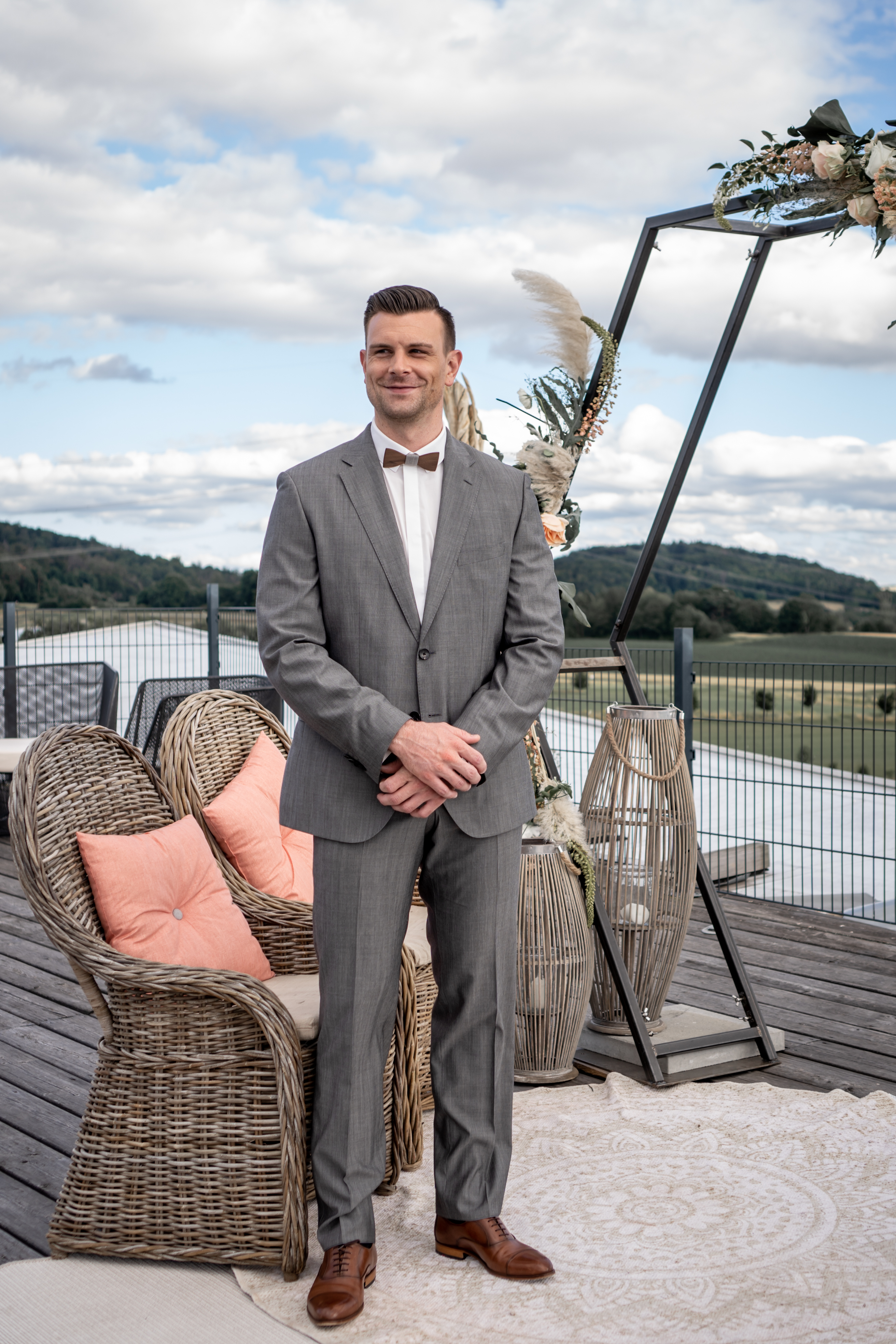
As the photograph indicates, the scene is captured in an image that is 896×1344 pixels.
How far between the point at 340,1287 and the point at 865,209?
7.88 ft

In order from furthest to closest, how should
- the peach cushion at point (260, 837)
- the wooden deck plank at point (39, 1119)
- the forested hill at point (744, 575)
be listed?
the forested hill at point (744, 575)
the peach cushion at point (260, 837)
the wooden deck plank at point (39, 1119)

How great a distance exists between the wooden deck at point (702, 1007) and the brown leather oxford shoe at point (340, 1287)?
2.10ft

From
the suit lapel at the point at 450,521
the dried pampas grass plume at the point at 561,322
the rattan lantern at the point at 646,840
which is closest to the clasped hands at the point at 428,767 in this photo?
the suit lapel at the point at 450,521

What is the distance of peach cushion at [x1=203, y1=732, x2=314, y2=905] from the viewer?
280cm

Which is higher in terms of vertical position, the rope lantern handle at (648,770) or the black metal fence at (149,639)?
the black metal fence at (149,639)

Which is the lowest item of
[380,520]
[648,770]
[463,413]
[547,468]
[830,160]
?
[648,770]

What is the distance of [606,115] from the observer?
3648 millimetres

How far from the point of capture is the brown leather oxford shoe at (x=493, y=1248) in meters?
2.02

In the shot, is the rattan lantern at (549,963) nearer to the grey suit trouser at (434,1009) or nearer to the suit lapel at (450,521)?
the grey suit trouser at (434,1009)

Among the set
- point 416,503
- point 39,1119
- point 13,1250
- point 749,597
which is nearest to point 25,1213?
point 13,1250

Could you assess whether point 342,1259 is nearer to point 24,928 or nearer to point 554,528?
point 554,528

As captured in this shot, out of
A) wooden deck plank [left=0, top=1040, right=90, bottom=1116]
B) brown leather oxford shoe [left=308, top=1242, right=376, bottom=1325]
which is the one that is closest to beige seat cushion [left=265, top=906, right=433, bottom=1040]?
brown leather oxford shoe [left=308, top=1242, right=376, bottom=1325]

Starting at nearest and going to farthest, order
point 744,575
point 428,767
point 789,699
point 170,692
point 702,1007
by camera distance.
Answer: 1. point 428,767
2. point 702,1007
3. point 789,699
4. point 170,692
5. point 744,575

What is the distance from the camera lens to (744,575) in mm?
7199
